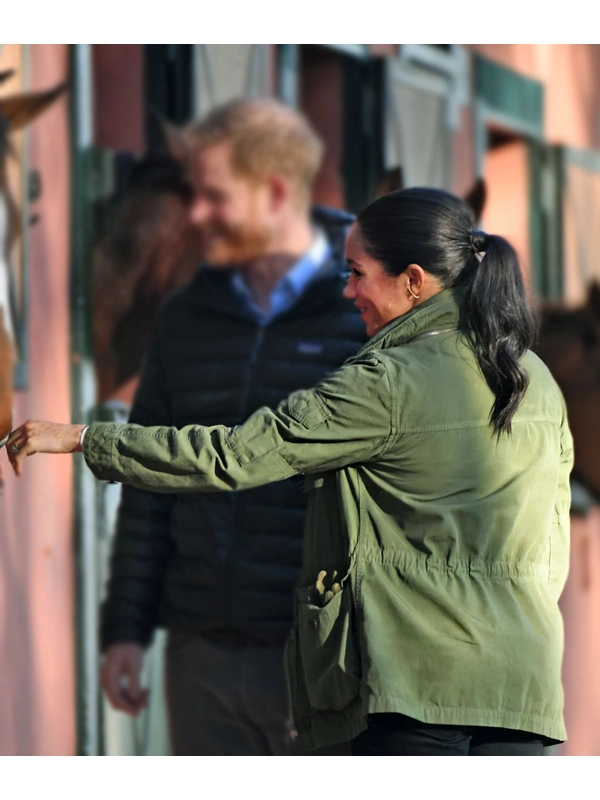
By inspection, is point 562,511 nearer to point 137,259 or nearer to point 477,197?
point 137,259

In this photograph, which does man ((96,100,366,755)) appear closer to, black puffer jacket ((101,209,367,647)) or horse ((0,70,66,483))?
black puffer jacket ((101,209,367,647))

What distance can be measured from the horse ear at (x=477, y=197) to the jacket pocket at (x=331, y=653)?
205cm

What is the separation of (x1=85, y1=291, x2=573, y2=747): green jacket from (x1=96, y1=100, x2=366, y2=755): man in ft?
3.24

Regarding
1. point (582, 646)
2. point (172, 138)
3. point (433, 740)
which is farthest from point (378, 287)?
point (582, 646)

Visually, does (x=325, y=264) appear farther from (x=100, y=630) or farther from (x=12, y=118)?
(x=100, y=630)

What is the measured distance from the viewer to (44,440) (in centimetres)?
225

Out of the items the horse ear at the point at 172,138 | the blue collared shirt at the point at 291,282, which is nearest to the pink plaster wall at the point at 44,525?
the horse ear at the point at 172,138

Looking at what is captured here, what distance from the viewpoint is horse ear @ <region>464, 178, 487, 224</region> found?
3.95 m

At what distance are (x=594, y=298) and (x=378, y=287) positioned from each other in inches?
78.2

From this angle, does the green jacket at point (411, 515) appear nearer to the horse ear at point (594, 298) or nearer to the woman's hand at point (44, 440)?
the woman's hand at point (44, 440)

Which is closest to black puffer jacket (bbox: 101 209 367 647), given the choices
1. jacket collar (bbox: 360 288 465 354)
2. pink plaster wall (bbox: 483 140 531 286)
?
pink plaster wall (bbox: 483 140 531 286)

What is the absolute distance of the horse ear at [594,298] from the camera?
410 centimetres

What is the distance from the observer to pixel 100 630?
341 cm
